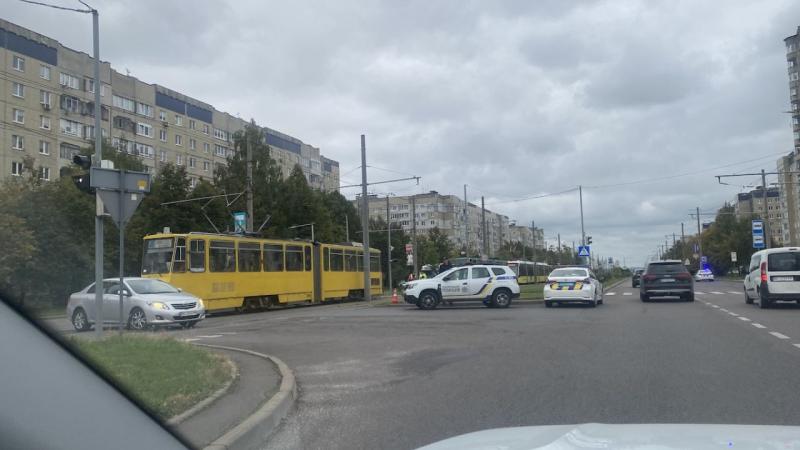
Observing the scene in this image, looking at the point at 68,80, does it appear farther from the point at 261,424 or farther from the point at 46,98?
the point at 261,424

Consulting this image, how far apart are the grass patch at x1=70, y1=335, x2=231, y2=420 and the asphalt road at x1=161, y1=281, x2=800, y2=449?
39.5 inches

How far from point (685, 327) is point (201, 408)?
38.7ft

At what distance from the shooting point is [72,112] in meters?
54.0

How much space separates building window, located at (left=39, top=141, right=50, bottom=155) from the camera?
2012 inches

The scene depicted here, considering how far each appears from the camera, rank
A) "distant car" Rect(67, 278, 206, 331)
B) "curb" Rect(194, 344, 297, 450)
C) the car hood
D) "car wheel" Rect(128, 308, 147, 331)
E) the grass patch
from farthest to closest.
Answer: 1. "car wheel" Rect(128, 308, 147, 331)
2. "distant car" Rect(67, 278, 206, 331)
3. the grass patch
4. "curb" Rect(194, 344, 297, 450)
5. the car hood

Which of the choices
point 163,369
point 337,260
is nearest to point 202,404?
point 163,369

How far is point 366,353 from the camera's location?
1134cm

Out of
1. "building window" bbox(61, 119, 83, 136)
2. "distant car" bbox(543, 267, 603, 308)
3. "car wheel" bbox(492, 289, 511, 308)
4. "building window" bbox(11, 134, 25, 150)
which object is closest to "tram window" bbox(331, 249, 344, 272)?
"car wheel" bbox(492, 289, 511, 308)

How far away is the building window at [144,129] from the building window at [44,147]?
11967 mm

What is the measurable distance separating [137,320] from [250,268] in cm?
916

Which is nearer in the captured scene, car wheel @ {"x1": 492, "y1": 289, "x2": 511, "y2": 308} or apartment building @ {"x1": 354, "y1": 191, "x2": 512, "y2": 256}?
car wheel @ {"x1": 492, "y1": 289, "x2": 511, "y2": 308}

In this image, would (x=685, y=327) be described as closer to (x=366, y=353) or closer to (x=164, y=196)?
(x=366, y=353)

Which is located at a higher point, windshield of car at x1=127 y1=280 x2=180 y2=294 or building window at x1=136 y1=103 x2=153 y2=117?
building window at x1=136 y1=103 x2=153 y2=117

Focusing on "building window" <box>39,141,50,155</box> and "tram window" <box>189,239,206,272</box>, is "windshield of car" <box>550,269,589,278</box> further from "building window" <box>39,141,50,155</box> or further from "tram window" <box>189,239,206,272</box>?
"building window" <box>39,141,50,155</box>
